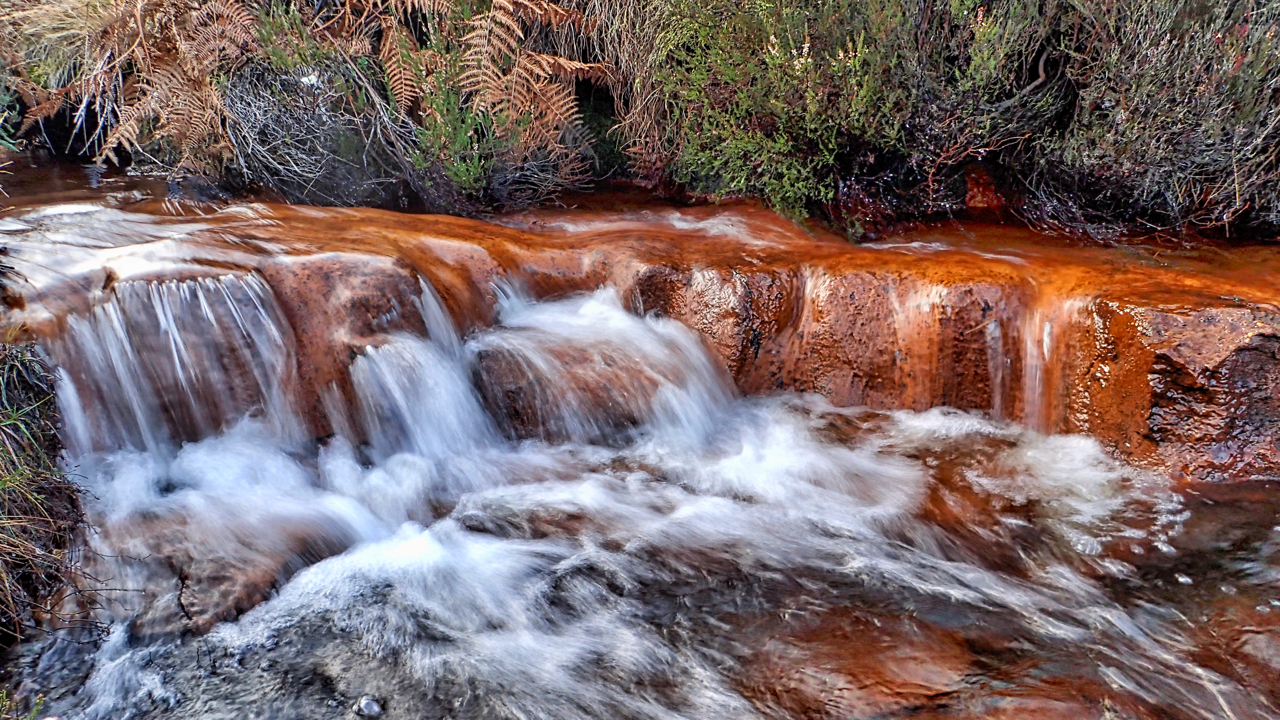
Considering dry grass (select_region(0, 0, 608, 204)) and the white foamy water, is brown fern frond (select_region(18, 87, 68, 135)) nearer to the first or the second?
dry grass (select_region(0, 0, 608, 204))

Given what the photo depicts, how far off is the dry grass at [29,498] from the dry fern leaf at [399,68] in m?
2.78

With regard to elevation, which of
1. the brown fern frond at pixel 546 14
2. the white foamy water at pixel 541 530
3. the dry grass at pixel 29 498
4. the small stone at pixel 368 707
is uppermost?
the brown fern frond at pixel 546 14

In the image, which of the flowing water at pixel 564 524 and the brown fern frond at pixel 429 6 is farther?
the brown fern frond at pixel 429 6

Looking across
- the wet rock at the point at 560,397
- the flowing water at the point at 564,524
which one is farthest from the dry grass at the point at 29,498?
the wet rock at the point at 560,397

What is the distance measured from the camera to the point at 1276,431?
329 centimetres

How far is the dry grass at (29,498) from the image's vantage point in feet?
7.94

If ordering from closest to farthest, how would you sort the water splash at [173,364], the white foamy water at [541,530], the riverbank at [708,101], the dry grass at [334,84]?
the white foamy water at [541,530], the water splash at [173,364], the riverbank at [708,101], the dry grass at [334,84]

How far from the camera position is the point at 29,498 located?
8.32 feet

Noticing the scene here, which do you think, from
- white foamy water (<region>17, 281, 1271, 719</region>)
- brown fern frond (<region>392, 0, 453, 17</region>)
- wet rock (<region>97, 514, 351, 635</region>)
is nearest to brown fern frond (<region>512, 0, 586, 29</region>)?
brown fern frond (<region>392, 0, 453, 17</region>)

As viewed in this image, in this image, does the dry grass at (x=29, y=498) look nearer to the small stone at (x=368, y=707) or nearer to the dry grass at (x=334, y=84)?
the small stone at (x=368, y=707)

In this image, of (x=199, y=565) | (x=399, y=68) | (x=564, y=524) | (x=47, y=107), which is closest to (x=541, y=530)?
(x=564, y=524)

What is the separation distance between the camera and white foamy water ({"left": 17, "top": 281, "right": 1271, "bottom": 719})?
7.83 feet

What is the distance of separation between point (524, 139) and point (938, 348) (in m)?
2.80

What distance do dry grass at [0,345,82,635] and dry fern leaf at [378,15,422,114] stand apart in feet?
9.12
